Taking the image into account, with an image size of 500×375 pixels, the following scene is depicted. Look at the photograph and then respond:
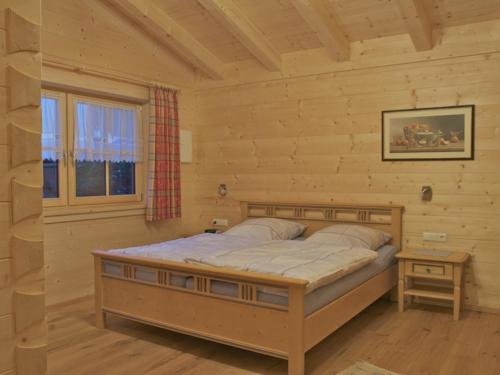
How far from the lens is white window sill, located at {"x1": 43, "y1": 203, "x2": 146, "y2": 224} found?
13.7 feet

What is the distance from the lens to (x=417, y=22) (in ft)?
12.6

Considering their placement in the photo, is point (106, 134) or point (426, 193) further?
point (106, 134)

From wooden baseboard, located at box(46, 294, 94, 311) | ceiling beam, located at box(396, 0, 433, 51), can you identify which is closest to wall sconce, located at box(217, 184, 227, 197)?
wooden baseboard, located at box(46, 294, 94, 311)

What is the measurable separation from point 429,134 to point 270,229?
1.68 metres

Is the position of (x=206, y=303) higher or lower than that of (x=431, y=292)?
higher

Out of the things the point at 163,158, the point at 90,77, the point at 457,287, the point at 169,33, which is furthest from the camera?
the point at 163,158

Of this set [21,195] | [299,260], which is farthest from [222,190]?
[21,195]

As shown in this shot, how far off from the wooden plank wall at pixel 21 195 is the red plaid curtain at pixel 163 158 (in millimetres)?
3578

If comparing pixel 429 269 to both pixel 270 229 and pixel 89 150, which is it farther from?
pixel 89 150

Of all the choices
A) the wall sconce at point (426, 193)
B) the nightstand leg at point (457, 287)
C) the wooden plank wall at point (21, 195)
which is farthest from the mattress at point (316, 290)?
the wooden plank wall at point (21, 195)

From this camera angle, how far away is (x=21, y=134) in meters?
1.36

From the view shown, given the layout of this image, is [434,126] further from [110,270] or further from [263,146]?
[110,270]

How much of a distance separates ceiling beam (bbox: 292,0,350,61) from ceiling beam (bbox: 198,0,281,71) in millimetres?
594

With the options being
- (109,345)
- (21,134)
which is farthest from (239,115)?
(21,134)
